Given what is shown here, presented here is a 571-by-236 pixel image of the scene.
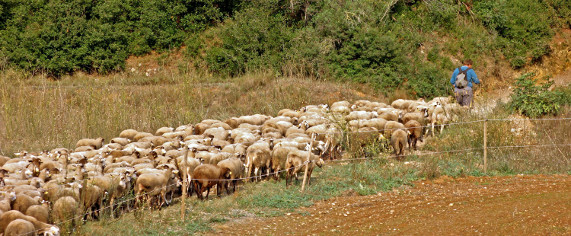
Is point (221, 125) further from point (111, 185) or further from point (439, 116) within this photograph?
point (111, 185)

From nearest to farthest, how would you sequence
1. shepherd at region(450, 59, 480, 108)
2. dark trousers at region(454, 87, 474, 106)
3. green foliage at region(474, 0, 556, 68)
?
shepherd at region(450, 59, 480, 108)
dark trousers at region(454, 87, 474, 106)
green foliage at region(474, 0, 556, 68)

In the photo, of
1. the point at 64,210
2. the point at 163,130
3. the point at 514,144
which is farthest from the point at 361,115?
the point at 64,210

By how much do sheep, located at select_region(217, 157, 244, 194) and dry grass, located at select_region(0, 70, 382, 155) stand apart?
5738mm

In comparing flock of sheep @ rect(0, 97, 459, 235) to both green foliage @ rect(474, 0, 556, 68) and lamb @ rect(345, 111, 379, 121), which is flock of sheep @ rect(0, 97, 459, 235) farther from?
green foliage @ rect(474, 0, 556, 68)

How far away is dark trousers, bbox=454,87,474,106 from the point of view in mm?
18406

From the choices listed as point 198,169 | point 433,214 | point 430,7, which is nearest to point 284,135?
point 198,169

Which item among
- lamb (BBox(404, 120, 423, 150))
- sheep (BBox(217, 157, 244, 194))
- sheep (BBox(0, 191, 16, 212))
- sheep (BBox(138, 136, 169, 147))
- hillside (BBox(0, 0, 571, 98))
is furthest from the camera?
hillside (BBox(0, 0, 571, 98))

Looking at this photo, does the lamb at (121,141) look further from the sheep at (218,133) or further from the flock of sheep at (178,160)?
the sheep at (218,133)

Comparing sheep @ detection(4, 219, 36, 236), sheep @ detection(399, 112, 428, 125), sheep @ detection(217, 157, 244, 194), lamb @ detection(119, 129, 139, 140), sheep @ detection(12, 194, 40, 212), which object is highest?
sheep @ detection(399, 112, 428, 125)

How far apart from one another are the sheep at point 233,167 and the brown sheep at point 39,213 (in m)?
3.44

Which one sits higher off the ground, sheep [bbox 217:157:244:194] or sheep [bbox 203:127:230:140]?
sheep [bbox 203:127:230:140]

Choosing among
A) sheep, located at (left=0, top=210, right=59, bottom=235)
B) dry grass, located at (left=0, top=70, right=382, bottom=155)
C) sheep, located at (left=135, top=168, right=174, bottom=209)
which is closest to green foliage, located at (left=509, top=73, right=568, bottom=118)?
dry grass, located at (left=0, top=70, right=382, bottom=155)

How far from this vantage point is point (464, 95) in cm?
1844

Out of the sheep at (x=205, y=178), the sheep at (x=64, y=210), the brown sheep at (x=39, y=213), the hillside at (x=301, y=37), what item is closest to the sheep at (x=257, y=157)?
the sheep at (x=205, y=178)
